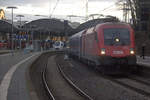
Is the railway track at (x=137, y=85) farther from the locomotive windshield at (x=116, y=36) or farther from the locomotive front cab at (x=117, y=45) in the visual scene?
the locomotive windshield at (x=116, y=36)

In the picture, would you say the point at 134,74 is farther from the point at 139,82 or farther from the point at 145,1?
the point at 145,1

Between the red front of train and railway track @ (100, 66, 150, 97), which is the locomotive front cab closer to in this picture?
the red front of train

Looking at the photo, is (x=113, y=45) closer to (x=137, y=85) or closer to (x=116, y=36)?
(x=116, y=36)

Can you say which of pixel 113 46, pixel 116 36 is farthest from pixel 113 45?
pixel 116 36

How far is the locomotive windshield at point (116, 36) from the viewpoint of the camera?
18.7 meters

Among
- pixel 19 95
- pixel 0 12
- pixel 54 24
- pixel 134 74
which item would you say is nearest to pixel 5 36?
pixel 54 24

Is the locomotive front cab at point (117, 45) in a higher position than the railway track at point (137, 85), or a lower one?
higher

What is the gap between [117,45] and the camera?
18.5 metres

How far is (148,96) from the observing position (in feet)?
38.9

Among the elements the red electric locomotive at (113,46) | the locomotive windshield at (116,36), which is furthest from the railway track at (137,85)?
the locomotive windshield at (116,36)

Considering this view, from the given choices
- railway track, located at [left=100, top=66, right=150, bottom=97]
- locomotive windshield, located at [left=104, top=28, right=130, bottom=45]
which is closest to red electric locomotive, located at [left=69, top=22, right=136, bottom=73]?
locomotive windshield, located at [left=104, top=28, right=130, bottom=45]

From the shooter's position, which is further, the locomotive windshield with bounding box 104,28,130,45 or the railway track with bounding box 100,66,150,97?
the locomotive windshield with bounding box 104,28,130,45

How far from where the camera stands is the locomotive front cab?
18031 mm

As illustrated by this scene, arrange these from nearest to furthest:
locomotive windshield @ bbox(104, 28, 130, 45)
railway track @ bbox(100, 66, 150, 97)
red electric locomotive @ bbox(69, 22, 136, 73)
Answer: railway track @ bbox(100, 66, 150, 97)
red electric locomotive @ bbox(69, 22, 136, 73)
locomotive windshield @ bbox(104, 28, 130, 45)
